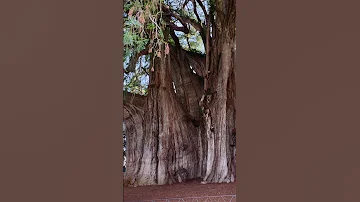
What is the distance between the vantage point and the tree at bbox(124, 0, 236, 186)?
3188 millimetres

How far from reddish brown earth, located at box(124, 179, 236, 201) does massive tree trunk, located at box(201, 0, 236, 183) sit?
8 centimetres

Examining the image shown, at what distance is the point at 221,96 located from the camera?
3.39m

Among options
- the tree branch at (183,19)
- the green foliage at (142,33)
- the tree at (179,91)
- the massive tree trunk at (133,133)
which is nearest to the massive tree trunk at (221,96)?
the tree at (179,91)

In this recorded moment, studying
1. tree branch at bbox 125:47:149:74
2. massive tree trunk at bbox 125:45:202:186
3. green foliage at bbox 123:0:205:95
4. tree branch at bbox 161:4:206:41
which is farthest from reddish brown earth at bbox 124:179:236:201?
tree branch at bbox 161:4:206:41

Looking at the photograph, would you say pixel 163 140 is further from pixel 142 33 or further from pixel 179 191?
pixel 142 33

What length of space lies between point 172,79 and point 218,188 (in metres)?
1.01

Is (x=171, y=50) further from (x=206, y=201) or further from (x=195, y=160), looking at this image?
(x=206, y=201)

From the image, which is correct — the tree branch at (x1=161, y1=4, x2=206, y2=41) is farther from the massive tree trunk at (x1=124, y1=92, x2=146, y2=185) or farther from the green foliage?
the massive tree trunk at (x1=124, y1=92, x2=146, y2=185)

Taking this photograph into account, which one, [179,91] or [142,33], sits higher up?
[142,33]

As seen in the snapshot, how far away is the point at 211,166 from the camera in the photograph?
3350 mm

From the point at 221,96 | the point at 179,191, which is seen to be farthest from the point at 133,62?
the point at 179,191

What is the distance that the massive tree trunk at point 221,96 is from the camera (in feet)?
11.0

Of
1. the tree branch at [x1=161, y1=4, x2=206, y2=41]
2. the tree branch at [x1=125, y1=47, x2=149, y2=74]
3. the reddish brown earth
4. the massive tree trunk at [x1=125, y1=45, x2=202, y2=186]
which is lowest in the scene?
the reddish brown earth

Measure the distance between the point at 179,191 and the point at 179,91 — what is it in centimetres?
84
